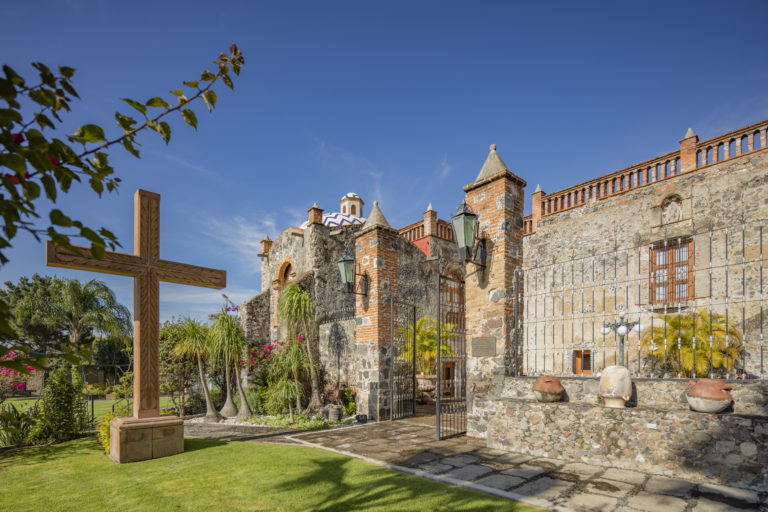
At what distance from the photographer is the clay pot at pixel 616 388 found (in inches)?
195

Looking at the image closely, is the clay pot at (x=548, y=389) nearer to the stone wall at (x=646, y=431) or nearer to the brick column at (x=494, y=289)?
the stone wall at (x=646, y=431)

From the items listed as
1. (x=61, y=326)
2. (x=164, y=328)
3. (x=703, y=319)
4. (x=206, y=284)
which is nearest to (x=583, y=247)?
(x=703, y=319)

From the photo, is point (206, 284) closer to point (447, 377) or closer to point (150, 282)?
point (150, 282)

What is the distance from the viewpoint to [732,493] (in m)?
3.87

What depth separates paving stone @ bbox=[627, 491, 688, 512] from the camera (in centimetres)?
350

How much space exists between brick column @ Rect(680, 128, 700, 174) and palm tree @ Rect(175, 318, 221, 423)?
45.9 feet

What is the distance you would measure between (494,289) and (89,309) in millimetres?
21274

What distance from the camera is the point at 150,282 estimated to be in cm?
568

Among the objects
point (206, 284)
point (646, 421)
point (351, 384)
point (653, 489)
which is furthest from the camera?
point (351, 384)

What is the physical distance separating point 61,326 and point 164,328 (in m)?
16.4

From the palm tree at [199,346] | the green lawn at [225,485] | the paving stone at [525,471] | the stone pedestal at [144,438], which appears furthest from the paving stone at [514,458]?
the palm tree at [199,346]

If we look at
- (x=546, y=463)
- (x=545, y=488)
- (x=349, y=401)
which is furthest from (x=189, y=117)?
(x=349, y=401)

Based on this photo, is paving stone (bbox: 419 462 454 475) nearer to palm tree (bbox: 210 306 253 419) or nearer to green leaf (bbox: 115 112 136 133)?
green leaf (bbox: 115 112 136 133)

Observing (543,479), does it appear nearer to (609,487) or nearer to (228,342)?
(609,487)
